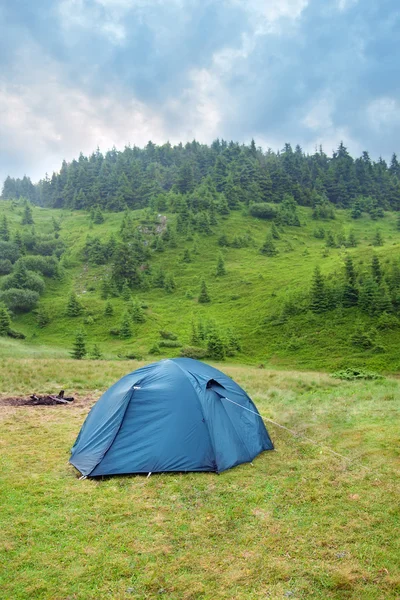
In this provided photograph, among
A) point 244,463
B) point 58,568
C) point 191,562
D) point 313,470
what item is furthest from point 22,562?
point 313,470

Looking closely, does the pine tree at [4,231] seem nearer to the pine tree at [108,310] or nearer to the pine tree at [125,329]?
the pine tree at [108,310]

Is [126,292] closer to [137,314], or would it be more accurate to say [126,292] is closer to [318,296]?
[137,314]

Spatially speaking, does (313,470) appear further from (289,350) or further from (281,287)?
(281,287)

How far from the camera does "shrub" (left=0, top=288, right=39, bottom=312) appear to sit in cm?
6719

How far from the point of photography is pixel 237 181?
417 feet

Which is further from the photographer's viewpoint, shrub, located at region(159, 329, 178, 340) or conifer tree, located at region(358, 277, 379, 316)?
shrub, located at region(159, 329, 178, 340)

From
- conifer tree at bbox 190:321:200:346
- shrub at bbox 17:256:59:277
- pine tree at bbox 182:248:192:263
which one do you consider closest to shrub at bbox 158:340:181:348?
conifer tree at bbox 190:321:200:346

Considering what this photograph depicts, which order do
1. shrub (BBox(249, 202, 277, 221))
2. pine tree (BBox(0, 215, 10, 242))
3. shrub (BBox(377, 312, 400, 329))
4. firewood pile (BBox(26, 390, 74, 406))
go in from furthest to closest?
shrub (BBox(249, 202, 277, 221)), pine tree (BBox(0, 215, 10, 242)), shrub (BBox(377, 312, 400, 329)), firewood pile (BBox(26, 390, 74, 406))

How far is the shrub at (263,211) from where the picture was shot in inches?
4375

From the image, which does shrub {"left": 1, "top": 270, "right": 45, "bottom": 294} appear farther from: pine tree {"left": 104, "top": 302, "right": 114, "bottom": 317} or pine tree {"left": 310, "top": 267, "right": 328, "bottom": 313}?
pine tree {"left": 310, "top": 267, "right": 328, "bottom": 313}

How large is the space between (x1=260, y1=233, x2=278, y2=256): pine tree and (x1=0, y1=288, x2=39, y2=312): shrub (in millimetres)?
49889

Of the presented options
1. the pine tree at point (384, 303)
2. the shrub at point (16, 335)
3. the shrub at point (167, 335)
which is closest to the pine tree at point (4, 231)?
the shrub at point (16, 335)

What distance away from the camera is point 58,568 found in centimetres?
659

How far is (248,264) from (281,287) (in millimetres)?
19842
